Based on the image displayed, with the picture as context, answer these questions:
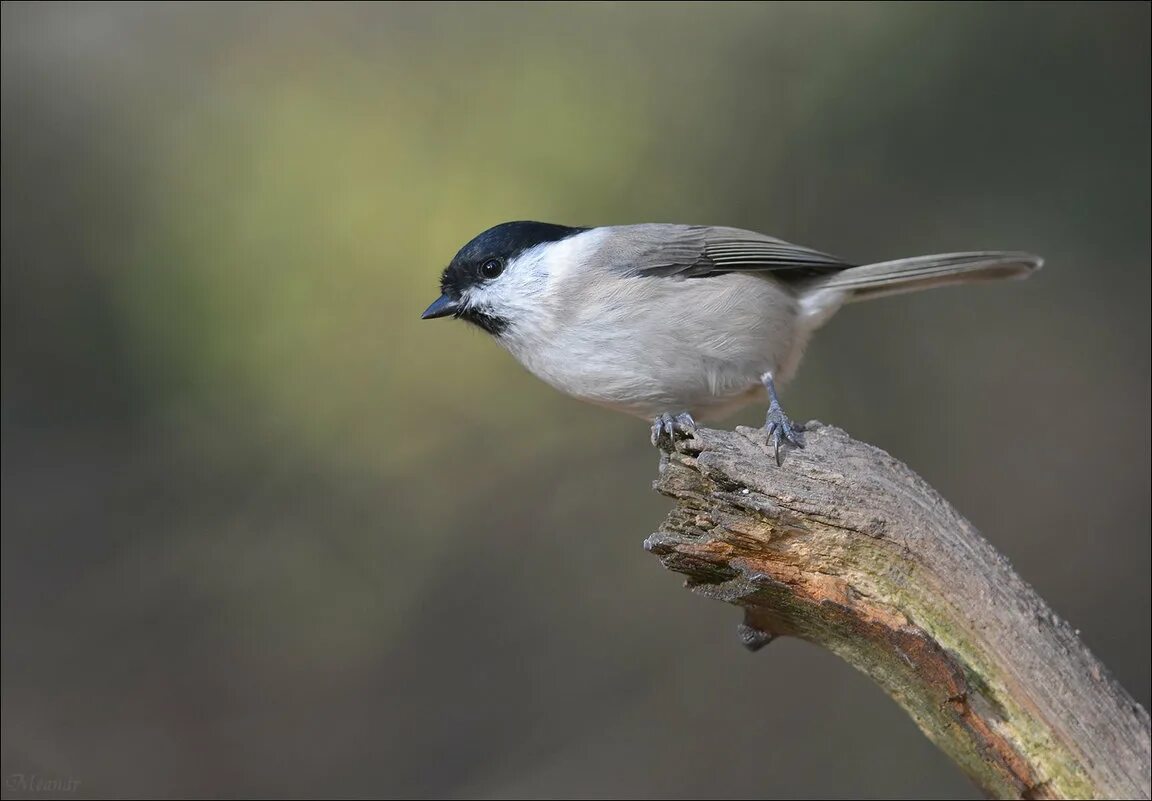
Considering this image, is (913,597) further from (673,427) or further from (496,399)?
(496,399)

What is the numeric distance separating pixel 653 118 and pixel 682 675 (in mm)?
2787

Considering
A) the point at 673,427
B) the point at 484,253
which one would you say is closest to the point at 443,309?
the point at 484,253

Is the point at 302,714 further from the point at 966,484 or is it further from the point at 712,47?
the point at 712,47

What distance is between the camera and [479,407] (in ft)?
17.4

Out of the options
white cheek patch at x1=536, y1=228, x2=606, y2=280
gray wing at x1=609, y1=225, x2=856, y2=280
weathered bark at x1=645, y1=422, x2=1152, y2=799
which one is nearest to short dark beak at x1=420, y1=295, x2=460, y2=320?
white cheek patch at x1=536, y1=228, x2=606, y2=280

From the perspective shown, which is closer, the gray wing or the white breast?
the white breast

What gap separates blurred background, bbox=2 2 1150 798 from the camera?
4918 millimetres

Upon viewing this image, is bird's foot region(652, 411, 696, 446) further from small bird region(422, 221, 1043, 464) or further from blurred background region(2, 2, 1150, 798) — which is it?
blurred background region(2, 2, 1150, 798)

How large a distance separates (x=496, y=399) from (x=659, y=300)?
2301 mm

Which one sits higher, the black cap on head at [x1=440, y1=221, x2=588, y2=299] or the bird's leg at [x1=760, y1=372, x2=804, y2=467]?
the black cap on head at [x1=440, y1=221, x2=588, y2=299]

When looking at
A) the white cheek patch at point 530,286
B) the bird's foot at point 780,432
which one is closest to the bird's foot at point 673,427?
the bird's foot at point 780,432

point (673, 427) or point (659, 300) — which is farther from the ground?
point (659, 300)

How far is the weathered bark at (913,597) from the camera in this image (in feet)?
7.33

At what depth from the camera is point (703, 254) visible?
3.31m
